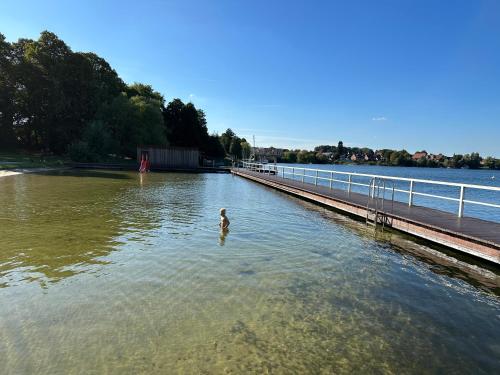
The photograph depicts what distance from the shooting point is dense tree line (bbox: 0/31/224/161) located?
49.5 metres

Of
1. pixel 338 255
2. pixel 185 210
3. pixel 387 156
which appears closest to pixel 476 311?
pixel 338 255

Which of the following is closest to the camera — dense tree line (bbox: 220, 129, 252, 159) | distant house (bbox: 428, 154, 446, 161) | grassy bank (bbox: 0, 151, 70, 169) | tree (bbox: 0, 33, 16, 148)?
grassy bank (bbox: 0, 151, 70, 169)

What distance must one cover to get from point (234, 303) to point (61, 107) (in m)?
54.8

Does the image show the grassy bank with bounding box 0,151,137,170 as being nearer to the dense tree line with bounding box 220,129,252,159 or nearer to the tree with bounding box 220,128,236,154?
the dense tree line with bounding box 220,129,252,159

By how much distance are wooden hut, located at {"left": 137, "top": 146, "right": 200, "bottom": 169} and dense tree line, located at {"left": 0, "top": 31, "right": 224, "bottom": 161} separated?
6.73 meters

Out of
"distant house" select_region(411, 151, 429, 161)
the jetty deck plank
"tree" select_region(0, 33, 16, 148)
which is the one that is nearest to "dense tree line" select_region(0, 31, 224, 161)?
"tree" select_region(0, 33, 16, 148)

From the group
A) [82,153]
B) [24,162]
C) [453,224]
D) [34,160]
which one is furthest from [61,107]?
[453,224]

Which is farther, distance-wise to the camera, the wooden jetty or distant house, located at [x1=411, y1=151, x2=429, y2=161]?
distant house, located at [x1=411, y1=151, x2=429, y2=161]

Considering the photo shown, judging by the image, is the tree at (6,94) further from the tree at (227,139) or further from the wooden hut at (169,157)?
the tree at (227,139)

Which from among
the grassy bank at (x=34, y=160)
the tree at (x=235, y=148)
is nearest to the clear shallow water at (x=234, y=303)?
the grassy bank at (x=34, y=160)

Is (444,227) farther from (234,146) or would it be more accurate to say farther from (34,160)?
(234,146)

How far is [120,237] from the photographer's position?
9.05 meters

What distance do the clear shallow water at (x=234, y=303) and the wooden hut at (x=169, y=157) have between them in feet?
117

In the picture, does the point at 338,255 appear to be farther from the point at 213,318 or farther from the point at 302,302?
the point at 213,318
